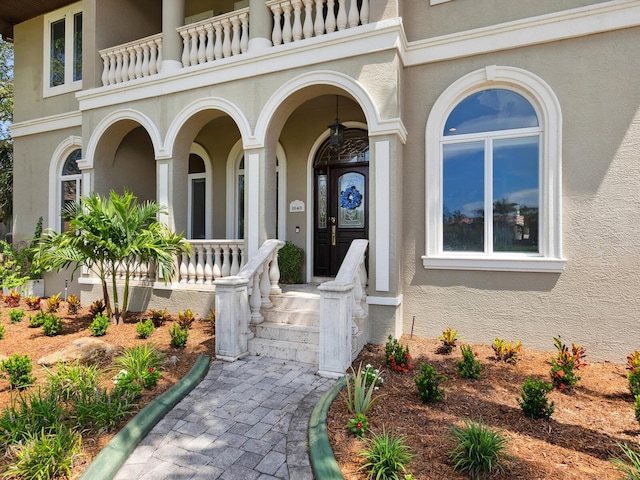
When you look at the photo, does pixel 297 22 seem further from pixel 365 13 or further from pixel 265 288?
pixel 265 288

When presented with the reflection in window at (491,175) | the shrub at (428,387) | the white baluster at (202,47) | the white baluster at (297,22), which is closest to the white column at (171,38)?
the white baluster at (202,47)

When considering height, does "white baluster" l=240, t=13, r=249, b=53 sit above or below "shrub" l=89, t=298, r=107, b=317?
above

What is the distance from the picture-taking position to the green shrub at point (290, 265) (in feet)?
24.1

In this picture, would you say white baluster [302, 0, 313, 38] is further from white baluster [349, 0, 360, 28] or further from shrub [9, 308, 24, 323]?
shrub [9, 308, 24, 323]

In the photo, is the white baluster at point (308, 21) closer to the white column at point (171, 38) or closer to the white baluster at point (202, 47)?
the white baluster at point (202, 47)

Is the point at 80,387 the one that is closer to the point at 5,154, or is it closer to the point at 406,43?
the point at 406,43

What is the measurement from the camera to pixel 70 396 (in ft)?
12.0

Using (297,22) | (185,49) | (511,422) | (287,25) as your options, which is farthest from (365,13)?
(511,422)

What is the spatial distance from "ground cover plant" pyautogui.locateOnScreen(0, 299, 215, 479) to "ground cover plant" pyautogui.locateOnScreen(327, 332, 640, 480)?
1.97 m

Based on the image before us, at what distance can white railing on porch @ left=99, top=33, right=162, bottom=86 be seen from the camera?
7352mm

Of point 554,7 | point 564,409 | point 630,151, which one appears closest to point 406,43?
point 554,7

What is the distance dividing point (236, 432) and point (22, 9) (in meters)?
12.0

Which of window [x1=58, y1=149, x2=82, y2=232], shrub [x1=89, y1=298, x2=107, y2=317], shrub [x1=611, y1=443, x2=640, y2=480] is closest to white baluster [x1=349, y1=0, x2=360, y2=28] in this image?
shrub [x1=611, y1=443, x2=640, y2=480]

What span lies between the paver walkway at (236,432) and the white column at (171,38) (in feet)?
19.2
